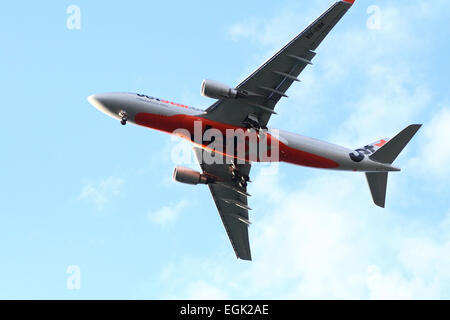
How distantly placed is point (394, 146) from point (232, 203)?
1814 cm

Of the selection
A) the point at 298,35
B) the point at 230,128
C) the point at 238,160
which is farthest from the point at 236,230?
the point at 298,35

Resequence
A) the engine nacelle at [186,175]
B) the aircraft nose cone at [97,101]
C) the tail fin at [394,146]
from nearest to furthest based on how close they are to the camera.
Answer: the tail fin at [394,146]
the aircraft nose cone at [97,101]
the engine nacelle at [186,175]

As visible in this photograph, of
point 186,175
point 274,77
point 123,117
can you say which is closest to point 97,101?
point 123,117

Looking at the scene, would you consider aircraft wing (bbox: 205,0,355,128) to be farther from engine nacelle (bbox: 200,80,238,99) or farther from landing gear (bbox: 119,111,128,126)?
landing gear (bbox: 119,111,128,126)

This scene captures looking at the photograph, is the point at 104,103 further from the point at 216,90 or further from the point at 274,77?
the point at 274,77

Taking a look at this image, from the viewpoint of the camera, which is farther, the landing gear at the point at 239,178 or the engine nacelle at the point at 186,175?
the landing gear at the point at 239,178

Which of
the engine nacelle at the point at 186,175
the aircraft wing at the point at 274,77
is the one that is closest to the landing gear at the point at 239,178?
the engine nacelle at the point at 186,175

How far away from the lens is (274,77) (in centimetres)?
5484

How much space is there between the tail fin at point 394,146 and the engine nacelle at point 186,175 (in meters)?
17.3

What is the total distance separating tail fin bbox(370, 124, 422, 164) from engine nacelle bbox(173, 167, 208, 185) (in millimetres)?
17277

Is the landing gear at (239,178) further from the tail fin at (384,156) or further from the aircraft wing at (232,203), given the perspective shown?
the tail fin at (384,156)

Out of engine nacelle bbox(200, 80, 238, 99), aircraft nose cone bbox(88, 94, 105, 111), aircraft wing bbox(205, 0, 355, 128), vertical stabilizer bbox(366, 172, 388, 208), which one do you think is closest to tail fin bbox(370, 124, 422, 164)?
vertical stabilizer bbox(366, 172, 388, 208)

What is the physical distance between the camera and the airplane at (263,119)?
5412 centimetres

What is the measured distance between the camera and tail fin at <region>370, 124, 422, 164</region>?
56037 millimetres
